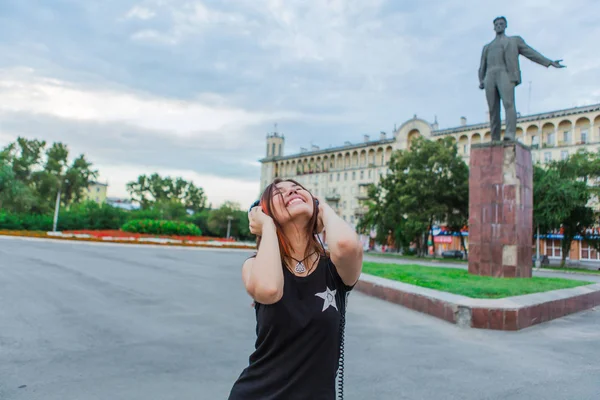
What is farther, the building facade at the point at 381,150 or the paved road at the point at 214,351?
the building facade at the point at 381,150

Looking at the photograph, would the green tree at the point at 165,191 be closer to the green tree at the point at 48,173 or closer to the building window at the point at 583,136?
the green tree at the point at 48,173

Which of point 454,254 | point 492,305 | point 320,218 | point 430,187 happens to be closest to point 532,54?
point 492,305

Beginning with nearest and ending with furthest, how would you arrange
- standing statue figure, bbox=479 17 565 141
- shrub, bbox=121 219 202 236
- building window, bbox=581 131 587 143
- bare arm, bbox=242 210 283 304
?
bare arm, bbox=242 210 283 304 < standing statue figure, bbox=479 17 565 141 < shrub, bbox=121 219 202 236 < building window, bbox=581 131 587 143

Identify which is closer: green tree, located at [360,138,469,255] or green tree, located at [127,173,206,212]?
green tree, located at [360,138,469,255]

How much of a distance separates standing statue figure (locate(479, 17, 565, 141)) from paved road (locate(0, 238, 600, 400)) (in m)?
6.54

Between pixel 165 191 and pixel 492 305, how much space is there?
111908 millimetres

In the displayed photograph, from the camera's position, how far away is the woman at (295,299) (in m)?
1.78

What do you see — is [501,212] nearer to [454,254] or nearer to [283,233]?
[283,233]

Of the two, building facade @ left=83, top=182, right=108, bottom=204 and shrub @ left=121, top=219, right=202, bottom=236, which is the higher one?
building facade @ left=83, top=182, right=108, bottom=204

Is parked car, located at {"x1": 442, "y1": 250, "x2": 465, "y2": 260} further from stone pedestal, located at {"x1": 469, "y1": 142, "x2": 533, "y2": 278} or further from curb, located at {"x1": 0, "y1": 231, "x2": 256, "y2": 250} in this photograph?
stone pedestal, located at {"x1": 469, "y1": 142, "x2": 533, "y2": 278}

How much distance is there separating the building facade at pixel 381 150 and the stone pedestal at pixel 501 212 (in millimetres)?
30094

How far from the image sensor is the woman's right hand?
1970 millimetres

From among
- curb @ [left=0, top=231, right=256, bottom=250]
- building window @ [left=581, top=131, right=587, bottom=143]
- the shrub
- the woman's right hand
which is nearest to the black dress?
the woman's right hand

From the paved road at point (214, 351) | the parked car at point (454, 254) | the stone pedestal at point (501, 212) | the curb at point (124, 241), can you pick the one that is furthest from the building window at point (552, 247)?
the paved road at point (214, 351)
